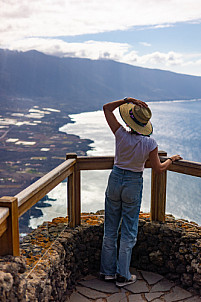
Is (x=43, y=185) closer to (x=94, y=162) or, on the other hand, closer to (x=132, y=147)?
(x=132, y=147)

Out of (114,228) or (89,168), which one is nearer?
(114,228)

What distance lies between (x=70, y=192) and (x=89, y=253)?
2.10 feet

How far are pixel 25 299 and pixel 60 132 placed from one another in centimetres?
9631

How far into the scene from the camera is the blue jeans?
260 cm

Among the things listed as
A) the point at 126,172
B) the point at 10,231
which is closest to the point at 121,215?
the point at 126,172

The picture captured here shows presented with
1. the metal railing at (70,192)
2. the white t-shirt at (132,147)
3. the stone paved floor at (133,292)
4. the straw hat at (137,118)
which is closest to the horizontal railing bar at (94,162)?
the metal railing at (70,192)

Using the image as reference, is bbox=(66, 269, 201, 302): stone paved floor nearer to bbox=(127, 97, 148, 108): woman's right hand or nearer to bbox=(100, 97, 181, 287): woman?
bbox=(100, 97, 181, 287): woman

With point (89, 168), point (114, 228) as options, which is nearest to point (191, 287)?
point (114, 228)

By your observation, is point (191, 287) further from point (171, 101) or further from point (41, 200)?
point (171, 101)

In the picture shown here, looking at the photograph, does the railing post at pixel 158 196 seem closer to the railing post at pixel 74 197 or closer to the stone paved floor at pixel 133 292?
the stone paved floor at pixel 133 292

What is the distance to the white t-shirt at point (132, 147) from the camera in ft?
8.23

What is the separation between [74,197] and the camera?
3.11 meters

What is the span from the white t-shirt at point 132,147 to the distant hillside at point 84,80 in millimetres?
138586

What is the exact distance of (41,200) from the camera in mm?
2385
